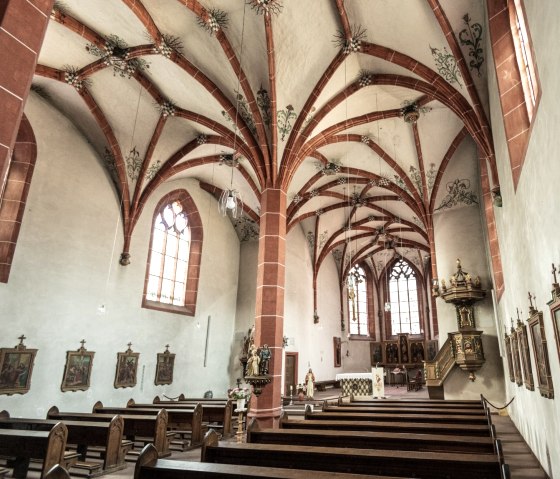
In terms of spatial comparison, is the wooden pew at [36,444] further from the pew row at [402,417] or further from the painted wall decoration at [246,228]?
the painted wall decoration at [246,228]

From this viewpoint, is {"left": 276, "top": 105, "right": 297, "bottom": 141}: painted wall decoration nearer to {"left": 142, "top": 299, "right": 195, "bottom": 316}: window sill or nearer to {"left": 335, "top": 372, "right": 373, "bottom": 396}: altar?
{"left": 142, "top": 299, "right": 195, "bottom": 316}: window sill

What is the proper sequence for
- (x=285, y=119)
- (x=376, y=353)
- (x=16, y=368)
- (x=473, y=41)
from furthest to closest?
1. (x=376, y=353)
2. (x=285, y=119)
3. (x=16, y=368)
4. (x=473, y=41)

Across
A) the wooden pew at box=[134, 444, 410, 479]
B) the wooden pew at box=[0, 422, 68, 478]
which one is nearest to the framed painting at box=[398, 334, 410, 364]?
the wooden pew at box=[0, 422, 68, 478]

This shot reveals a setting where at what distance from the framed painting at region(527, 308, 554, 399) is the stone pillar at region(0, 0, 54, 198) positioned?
19.2 ft

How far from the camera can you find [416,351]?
25344 millimetres

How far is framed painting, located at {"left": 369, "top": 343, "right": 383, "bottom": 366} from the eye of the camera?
85.2 feet

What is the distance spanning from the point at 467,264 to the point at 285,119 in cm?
862

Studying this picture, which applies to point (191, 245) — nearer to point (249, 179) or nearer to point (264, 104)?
point (249, 179)

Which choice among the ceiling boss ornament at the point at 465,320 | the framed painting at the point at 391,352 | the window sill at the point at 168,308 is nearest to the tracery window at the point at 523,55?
the ceiling boss ornament at the point at 465,320

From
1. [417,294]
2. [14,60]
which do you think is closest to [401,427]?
[14,60]

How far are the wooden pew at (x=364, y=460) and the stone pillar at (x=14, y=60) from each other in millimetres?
3374

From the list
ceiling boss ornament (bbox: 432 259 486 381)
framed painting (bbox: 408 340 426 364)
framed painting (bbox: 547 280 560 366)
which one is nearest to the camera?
framed painting (bbox: 547 280 560 366)

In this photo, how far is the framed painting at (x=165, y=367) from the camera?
14070 millimetres

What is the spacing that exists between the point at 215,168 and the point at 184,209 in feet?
7.23
